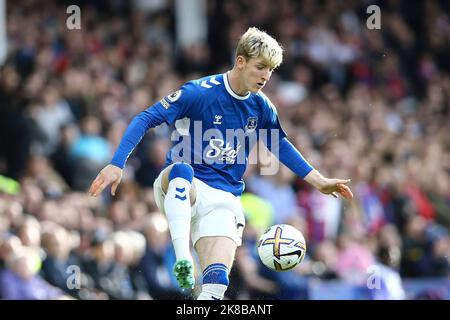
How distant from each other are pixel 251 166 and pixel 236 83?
6.14m

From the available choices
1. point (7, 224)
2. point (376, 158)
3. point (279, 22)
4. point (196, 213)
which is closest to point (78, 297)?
point (7, 224)

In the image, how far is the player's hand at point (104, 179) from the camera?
7.55m

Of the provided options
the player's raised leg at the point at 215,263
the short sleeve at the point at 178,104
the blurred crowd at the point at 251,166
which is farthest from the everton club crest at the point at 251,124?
the blurred crowd at the point at 251,166

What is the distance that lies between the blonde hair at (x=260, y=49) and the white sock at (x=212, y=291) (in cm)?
166

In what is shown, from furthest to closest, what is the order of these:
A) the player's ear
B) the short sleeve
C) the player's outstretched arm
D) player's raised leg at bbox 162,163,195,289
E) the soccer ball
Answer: the player's outstretched arm → the soccer ball → the player's ear → the short sleeve → player's raised leg at bbox 162,163,195,289

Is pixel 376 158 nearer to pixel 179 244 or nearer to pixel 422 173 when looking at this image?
pixel 422 173

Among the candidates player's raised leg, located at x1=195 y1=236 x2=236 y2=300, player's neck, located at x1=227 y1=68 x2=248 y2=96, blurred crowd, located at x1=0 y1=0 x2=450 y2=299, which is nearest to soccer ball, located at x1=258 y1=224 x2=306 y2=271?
player's raised leg, located at x1=195 y1=236 x2=236 y2=300

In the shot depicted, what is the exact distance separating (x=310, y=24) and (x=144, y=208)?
706cm

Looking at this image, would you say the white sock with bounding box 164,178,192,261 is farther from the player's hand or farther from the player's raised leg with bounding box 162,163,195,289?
the player's hand

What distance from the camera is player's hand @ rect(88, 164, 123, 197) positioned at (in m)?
7.55

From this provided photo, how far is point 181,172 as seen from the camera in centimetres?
793

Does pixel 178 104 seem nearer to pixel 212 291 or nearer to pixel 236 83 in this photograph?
pixel 236 83

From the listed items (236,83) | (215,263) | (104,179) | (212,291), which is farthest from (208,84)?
(212,291)

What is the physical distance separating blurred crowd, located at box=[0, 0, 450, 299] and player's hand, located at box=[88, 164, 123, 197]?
275 cm
